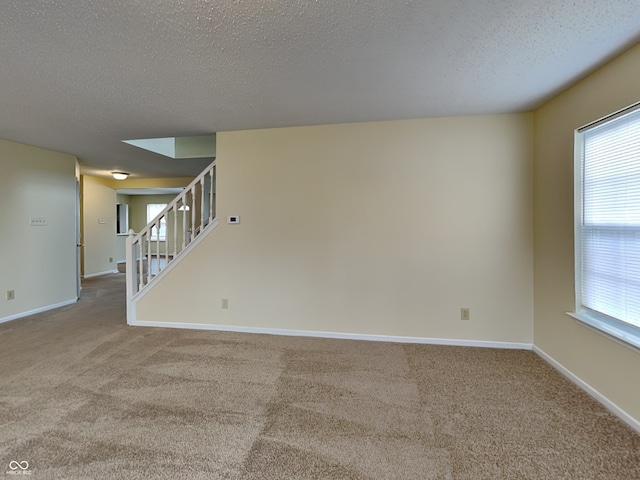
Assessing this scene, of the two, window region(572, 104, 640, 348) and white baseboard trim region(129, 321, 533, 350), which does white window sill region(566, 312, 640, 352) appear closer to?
window region(572, 104, 640, 348)

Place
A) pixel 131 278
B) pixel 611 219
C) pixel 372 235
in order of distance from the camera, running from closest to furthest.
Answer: pixel 611 219 < pixel 372 235 < pixel 131 278

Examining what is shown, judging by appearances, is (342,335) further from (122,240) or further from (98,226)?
(122,240)

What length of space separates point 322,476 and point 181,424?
3.12ft

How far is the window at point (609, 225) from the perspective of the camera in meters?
1.96

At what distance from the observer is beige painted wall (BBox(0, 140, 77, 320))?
4047mm

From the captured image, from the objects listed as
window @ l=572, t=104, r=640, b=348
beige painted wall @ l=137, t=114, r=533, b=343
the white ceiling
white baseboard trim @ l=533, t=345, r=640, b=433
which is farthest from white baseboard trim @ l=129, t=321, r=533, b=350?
the white ceiling

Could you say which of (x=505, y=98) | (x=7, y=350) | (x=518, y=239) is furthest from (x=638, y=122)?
(x=7, y=350)

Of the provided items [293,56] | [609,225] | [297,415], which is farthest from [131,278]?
[609,225]

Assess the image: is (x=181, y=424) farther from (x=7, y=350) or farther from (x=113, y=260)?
(x=113, y=260)

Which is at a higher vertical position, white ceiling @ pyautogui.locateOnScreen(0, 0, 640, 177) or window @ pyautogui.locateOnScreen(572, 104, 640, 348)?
white ceiling @ pyautogui.locateOnScreen(0, 0, 640, 177)

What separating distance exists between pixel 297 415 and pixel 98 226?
747cm

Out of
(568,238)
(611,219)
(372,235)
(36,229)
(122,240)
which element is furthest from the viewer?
(122,240)

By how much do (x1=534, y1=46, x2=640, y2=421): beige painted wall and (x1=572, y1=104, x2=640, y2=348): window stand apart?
0.08m

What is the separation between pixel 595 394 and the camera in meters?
2.21
